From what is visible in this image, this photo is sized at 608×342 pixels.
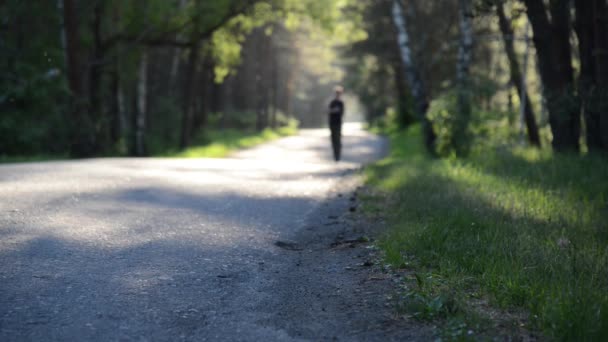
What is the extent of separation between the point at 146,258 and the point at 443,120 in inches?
464

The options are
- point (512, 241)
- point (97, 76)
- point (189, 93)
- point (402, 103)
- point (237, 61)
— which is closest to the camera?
point (512, 241)

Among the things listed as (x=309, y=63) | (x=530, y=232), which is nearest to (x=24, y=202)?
(x=530, y=232)

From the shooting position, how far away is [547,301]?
4.16 metres

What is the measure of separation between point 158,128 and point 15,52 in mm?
7812

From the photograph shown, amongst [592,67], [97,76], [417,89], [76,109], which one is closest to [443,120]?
[417,89]

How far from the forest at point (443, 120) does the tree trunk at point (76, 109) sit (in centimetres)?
4

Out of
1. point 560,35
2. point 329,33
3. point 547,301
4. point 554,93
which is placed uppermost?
point 329,33

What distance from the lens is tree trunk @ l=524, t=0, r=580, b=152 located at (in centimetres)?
1301

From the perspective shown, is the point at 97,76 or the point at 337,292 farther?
the point at 97,76

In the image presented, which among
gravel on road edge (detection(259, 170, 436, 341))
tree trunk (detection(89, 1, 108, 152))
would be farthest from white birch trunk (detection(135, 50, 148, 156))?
gravel on road edge (detection(259, 170, 436, 341))

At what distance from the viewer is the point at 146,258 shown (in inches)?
229

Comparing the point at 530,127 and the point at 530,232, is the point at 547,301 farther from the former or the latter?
the point at 530,127

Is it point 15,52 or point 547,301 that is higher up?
point 15,52

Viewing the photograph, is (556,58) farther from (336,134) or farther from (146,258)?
(146,258)
